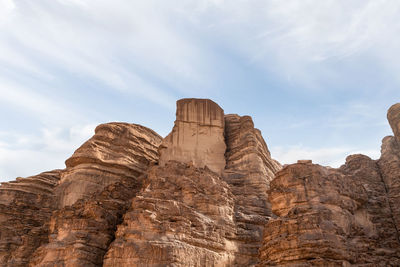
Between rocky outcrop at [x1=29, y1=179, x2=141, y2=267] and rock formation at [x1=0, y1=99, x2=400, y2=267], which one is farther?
rocky outcrop at [x1=29, y1=179, x2=141, y2=267]

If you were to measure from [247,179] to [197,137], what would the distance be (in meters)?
6.36

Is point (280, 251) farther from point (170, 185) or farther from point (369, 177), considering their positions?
point (369, 177)

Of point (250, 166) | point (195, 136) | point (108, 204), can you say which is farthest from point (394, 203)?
point (108, 204)

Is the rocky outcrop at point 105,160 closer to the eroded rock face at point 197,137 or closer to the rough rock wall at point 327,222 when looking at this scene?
the eroded rock face at point 197,137

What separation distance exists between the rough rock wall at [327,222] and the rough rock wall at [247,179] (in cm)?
496

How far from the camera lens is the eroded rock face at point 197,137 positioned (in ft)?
125

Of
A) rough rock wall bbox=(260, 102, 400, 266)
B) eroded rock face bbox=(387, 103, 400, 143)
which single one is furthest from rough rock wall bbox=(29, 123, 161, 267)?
eroded rock face bbox=(387, 103, 400, 143)

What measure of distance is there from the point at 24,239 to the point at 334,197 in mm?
23060

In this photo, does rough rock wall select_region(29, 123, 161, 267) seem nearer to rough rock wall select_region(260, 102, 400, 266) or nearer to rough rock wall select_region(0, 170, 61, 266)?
rough rock wall select_region(0, 170, 61, 266)

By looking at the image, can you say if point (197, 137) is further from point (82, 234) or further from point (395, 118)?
point (395, 118)

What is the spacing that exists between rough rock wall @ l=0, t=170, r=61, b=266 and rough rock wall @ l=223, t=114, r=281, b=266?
15.3 metres

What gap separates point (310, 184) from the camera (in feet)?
84.8

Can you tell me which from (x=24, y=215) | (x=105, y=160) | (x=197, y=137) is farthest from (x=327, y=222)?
(x=24, y=215)

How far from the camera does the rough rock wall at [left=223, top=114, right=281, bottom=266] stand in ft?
101
